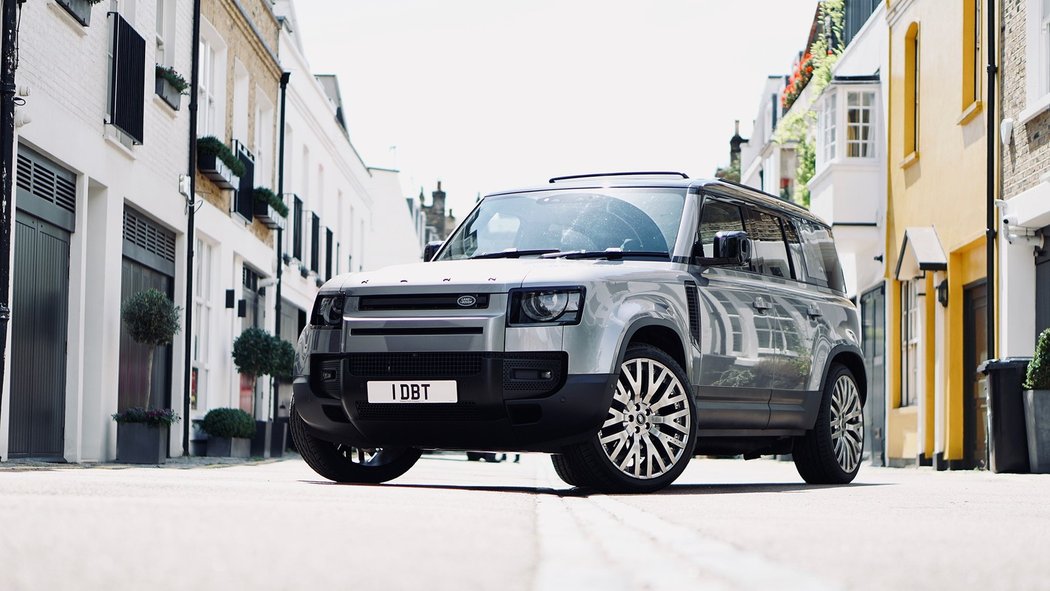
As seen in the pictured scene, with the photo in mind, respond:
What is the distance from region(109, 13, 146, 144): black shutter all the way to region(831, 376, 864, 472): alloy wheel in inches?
325

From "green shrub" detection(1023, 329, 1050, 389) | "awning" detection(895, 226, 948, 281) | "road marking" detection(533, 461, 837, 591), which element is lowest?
"road marking" detection(533, 461, 837, 591)

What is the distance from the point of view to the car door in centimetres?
927

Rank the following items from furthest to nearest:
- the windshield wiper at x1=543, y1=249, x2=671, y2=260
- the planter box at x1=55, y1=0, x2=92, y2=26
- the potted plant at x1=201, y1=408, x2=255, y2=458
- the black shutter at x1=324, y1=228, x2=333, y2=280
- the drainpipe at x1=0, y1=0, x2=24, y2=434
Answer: the black shutter at x1=324, y1=228, x2=333, y2=280 → the potted plant at x1=201, y1=408, x2=255, y2=458 → the planter box at x1=55, y1=0, x2=92, y2=26 → the drainpipe at x1=0, y1=0, x2=24, y2=434 → the windshield wiper at x1=543, y1=249, x2=671, y2=260

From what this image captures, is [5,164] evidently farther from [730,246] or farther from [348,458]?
[730,246]

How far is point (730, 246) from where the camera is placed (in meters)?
9.29

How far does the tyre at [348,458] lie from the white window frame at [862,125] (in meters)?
16.1

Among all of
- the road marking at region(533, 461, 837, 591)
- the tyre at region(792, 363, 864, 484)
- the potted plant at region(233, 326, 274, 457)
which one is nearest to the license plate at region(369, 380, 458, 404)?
the road marking at region(533, 461, 837, 591)

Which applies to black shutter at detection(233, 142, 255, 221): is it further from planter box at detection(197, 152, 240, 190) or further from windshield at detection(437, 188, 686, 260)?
windshield at detection(437, 188, 686, 260)

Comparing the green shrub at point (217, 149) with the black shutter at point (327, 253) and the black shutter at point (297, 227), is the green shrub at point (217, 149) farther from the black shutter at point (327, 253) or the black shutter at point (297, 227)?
the black shutter at point (327, 253)

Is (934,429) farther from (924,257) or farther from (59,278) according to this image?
(59,278)

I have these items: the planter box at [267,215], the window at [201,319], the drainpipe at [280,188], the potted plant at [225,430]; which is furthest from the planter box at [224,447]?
the drainpipe at [280,188]

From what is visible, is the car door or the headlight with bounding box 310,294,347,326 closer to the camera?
the headlight with bounding box 310,294,347,326

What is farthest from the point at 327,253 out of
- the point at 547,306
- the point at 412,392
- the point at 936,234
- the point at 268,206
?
the point at 547,306

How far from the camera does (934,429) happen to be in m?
20.6
